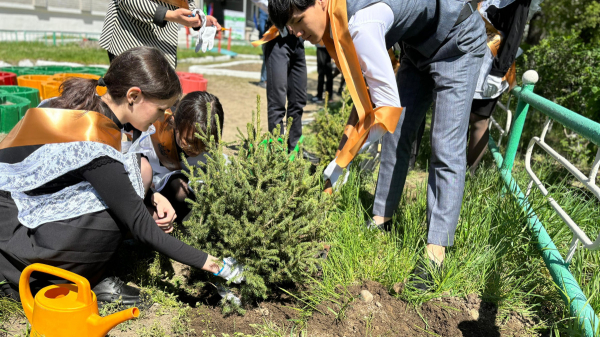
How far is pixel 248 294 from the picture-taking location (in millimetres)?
1835

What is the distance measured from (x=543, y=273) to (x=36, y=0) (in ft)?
58.0

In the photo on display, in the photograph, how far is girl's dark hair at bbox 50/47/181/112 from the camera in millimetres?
1744

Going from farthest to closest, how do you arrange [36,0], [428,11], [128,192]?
[36,0]
[428,11]
[128,192]

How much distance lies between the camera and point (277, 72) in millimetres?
3734

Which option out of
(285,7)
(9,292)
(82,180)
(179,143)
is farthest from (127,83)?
(9,292)

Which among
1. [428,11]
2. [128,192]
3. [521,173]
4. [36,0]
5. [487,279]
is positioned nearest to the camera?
[128,192]

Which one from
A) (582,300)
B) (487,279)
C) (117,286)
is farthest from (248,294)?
(582,300)

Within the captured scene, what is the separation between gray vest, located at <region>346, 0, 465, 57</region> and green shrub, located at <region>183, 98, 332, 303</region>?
2.05 ft

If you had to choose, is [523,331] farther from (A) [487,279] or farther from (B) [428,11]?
(B) [428,11]

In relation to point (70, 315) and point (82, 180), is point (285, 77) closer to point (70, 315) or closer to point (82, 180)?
point (82, 180)

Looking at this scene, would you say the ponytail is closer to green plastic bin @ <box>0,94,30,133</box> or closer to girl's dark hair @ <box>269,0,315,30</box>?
girl's dark hair @ <box>269,0,315,30</box>

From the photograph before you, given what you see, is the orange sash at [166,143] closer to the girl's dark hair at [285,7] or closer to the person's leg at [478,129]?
the girl's dark hair at [285,7]

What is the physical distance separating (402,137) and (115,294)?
5.16 ft

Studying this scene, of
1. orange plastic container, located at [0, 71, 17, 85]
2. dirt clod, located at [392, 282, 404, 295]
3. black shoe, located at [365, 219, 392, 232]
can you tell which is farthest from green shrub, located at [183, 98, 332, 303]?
orange plastic container, located at [0, 71, 17, 85]
